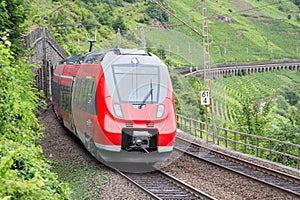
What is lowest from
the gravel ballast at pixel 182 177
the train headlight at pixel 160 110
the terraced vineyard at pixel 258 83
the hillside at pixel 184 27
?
the terraced vineyard at pixel 258 83

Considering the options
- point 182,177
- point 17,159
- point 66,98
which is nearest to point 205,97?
point 66,98

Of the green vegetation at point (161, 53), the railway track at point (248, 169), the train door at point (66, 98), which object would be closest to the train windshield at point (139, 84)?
the green vegetation at point (161, 53)

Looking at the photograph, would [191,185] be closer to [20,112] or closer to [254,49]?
[20,112]

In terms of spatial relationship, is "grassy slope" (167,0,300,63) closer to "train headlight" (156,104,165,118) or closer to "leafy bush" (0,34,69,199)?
"train headlight" (156,104,165,118)

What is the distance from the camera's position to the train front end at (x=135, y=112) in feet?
42.7

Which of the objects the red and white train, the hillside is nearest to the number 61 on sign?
the hillside

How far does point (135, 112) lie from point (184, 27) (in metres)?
84.3

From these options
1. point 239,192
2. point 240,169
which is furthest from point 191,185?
point 240,169

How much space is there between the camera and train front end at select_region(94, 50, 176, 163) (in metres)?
13.0

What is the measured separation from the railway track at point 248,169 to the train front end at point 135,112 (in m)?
2.79

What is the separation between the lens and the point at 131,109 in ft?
43.0

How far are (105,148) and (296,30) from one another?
12494 cm

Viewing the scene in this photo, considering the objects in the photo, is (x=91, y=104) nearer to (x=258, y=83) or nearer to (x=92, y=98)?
(x=92, y=98)

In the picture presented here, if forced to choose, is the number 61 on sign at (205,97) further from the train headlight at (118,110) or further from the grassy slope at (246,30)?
the grassy slope at (246,30)
